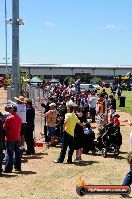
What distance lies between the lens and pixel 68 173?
1235cm

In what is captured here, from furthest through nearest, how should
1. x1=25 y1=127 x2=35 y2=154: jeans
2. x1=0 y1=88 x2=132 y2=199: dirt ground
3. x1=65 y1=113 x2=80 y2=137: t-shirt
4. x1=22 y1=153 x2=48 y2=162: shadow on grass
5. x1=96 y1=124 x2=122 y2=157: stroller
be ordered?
x1=96 y1=124 x2=122 y2=157: stroller < x1=25 y1=127 x2=35 y2=154: jeans < x1=22 y1=153 x2=48 y2=162: shadow on grass < x1=65 y1=113 x2=80 y2=137: t-shirt < x1=0 y1=88 x2=132 y2=199: dirt ground

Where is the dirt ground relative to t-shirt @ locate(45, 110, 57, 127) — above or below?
below

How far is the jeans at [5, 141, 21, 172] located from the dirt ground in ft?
0.66

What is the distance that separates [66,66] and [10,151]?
4623 inches

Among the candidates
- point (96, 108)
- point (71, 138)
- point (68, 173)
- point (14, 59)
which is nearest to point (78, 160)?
point (71, 138)

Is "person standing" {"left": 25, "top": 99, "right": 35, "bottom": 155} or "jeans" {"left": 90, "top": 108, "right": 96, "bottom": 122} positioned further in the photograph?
"jeans" {"left": 90, "top": 108, "right": 96, "bottom": 122}

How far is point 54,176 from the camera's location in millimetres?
11977

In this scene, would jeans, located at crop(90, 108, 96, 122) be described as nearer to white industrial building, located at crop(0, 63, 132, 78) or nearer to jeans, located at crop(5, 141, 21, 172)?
jeans, located at crop(5, 141, 21, 172)

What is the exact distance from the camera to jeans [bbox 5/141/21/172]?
40.1 ft

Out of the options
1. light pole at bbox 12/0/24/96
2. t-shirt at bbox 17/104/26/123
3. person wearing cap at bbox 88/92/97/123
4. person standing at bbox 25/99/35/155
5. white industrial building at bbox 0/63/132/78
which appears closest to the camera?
t-shirt at bbox 17/104/26/123

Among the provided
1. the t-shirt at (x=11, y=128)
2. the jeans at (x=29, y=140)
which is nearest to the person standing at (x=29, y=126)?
the jeans at (x=29, y=140)

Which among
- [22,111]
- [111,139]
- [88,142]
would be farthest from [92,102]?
[22,111]

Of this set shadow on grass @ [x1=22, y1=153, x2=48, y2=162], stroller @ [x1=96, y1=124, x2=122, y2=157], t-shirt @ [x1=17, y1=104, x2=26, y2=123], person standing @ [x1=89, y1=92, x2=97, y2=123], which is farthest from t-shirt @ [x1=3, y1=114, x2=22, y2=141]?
person standing @ [x1=89, y1=92, x2=97, y2=123]

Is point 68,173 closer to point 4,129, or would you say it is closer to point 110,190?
point 4,129
